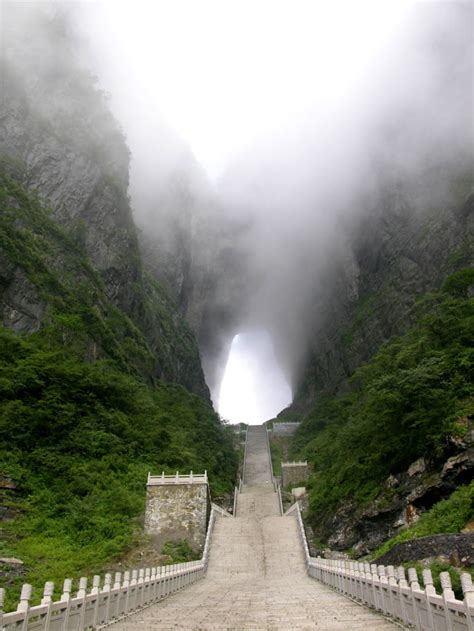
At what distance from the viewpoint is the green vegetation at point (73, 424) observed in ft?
62.6

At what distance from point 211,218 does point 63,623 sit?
84705 mm

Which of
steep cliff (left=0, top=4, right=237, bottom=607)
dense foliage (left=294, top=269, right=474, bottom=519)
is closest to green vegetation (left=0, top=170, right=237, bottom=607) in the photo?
steep cliff (left=0, top=4, right=237, bottom=607)

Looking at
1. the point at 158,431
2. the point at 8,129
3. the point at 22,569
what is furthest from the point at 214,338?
the point at 22,569

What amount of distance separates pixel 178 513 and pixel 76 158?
40.0m

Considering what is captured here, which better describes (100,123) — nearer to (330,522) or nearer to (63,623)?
(330,522)

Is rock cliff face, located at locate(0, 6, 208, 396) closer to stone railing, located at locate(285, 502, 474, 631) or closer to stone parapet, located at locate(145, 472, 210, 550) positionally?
stone parapet, located at locate(145, 472, 210, 550)

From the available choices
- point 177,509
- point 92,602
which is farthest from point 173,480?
point 92,602

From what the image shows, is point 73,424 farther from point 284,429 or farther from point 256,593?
point 284,429

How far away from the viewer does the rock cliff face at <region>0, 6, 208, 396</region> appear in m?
48.2

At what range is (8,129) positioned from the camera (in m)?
47.8

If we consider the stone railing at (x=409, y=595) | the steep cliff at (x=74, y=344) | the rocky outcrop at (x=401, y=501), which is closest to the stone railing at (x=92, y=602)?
the steep cliff at (x=74, y=344)

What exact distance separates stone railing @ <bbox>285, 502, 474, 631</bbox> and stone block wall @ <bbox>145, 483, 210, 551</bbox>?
33.7 ft

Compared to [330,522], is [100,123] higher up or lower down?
higher up

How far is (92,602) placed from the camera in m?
7.80
